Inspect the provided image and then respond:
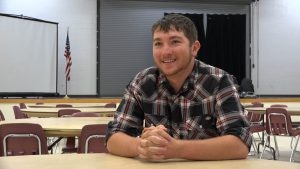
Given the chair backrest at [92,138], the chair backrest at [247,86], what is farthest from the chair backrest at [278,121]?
the chair backrest at [247,86]

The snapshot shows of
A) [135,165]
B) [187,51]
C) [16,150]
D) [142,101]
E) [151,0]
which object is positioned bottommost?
[16,150]

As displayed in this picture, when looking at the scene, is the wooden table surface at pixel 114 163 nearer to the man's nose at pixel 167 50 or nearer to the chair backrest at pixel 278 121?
the man's nose at pixel 167 50

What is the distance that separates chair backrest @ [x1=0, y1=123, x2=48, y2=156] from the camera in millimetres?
3309

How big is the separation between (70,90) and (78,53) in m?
1.01

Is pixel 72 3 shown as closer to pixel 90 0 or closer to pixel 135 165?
pixel 90 0

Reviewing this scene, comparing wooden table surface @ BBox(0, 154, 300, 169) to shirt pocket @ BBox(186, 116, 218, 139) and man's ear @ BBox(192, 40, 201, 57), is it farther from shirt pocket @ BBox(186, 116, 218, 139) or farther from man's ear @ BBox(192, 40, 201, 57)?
man's ear @ BBox(192, 40, 201, 57)

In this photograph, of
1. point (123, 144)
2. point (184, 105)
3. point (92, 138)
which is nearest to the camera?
point (123, 144)

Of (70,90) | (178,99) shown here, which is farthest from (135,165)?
(70,90)

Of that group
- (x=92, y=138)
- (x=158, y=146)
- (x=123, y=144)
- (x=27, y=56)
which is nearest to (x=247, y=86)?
(x=27, y=56)

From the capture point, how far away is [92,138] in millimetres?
3273

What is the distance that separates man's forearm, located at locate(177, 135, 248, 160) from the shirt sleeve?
0.05 metres

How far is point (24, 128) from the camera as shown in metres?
3.31

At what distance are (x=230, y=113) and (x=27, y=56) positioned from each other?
9633mm

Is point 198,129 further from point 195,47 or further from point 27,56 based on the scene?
point 27,56
